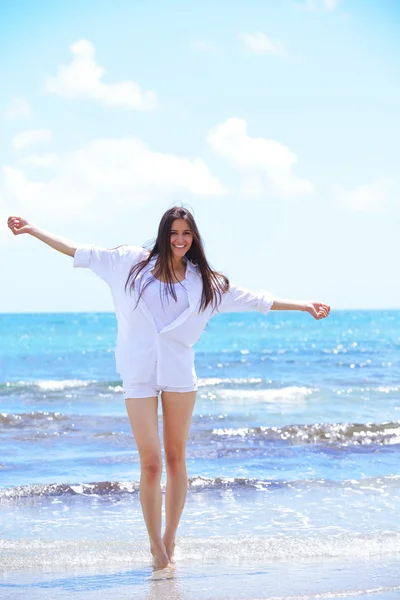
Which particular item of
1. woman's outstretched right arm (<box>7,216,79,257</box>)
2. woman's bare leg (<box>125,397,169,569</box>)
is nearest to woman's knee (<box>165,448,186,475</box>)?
woman's bare leg (<box>125,397,169,569</box>)

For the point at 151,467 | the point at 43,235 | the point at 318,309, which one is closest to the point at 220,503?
the point at 151,467

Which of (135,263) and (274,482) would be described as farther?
(274,482)

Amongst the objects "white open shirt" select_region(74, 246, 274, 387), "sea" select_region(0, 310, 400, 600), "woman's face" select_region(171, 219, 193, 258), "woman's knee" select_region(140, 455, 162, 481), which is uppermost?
"woman's face" select_region(171, 219, 193, 258)

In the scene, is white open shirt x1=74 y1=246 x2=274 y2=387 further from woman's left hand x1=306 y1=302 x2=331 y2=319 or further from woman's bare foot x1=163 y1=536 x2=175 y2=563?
woman's bare foot x1=163 y1=536 x2=175 y2=563

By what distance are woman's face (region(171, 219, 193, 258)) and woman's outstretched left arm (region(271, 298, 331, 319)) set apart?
648mm

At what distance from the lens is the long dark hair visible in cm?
500

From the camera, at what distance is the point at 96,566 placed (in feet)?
18.1

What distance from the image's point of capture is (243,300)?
5176mm

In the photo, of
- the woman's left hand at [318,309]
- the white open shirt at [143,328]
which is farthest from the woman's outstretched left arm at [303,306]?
the white open shirt at [143,328]

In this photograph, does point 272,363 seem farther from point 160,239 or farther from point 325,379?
point 160,239

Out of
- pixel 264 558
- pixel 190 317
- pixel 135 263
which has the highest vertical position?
pixel 135 263

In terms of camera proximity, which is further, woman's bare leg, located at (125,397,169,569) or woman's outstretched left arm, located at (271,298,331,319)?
woman's outstretched left arm, located at (271,298,331,319)

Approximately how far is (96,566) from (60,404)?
9935 mm

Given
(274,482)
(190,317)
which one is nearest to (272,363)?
(274,482)
